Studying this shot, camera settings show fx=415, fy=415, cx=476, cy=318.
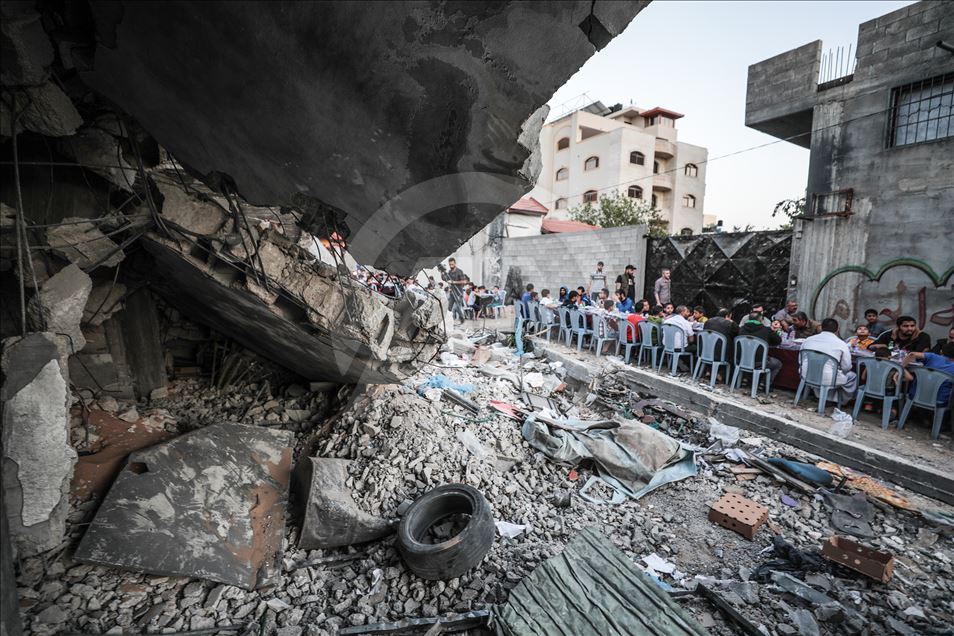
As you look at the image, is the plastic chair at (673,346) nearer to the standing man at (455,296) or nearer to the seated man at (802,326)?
the seated man at (802,326)

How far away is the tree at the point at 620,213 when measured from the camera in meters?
24.4

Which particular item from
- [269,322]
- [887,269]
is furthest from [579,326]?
[269,322]

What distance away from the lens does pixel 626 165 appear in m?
27.5

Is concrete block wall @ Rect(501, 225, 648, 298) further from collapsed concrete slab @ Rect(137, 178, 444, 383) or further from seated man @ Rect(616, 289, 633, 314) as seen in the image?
collapsed concrete slab @ Rect(137, 178, 444, 383)

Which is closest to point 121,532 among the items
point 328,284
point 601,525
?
point 328,284

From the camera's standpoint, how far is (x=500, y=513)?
414 centimetres

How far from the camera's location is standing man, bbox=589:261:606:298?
13246 mm

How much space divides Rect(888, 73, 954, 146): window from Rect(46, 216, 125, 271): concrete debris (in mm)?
12596

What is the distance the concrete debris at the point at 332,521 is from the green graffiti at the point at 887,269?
10.4 meters

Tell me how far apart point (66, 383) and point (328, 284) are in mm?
1868

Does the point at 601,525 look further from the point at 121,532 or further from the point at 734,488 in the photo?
the point at 121,532

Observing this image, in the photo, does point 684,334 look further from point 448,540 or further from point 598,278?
point 448,540

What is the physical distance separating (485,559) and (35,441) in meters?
3.25

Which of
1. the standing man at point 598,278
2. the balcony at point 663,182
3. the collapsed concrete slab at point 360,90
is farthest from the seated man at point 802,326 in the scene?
the balcony at point 663,182
